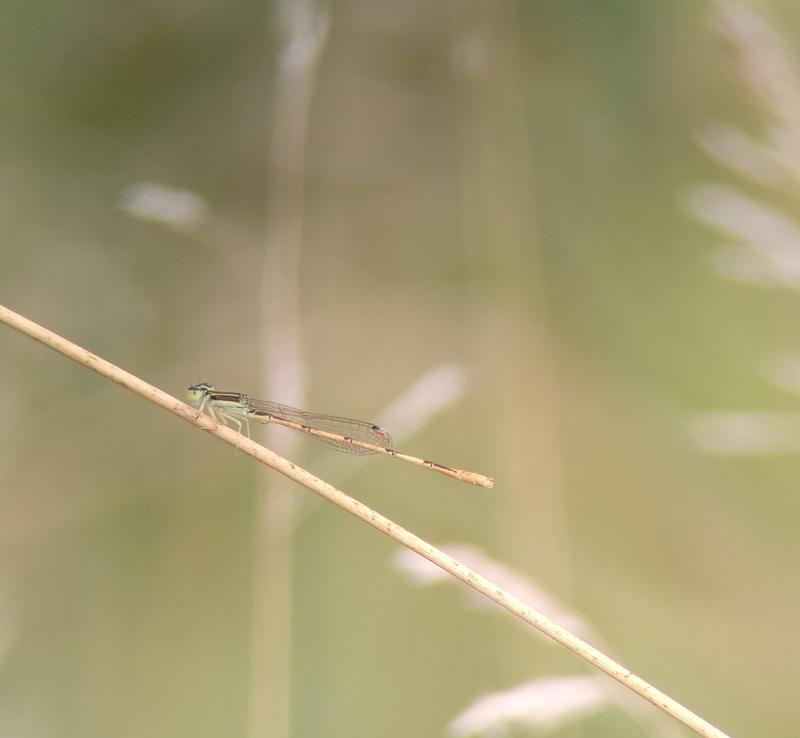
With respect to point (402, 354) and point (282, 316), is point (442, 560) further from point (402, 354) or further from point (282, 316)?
point (282, 316)

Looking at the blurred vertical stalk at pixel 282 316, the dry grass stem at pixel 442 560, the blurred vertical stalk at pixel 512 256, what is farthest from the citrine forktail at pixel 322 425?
the dry grass stem at pixel 442 560

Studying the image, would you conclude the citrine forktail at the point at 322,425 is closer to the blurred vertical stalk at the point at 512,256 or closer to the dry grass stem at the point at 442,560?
the blurred vertical stalk at the point at 512,256

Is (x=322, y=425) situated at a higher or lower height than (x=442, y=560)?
higher

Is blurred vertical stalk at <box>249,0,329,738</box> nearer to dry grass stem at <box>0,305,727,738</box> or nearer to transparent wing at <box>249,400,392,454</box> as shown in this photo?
transparent wing at <box>249,400,392,454</box>

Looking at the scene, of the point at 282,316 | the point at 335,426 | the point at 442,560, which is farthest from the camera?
the point at 282,316

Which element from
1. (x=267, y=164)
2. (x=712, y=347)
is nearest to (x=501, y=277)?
(x=712, y=347)

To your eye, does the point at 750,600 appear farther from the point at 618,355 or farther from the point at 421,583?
the point at 421,583

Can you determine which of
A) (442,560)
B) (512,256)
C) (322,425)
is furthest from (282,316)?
(442,560)
